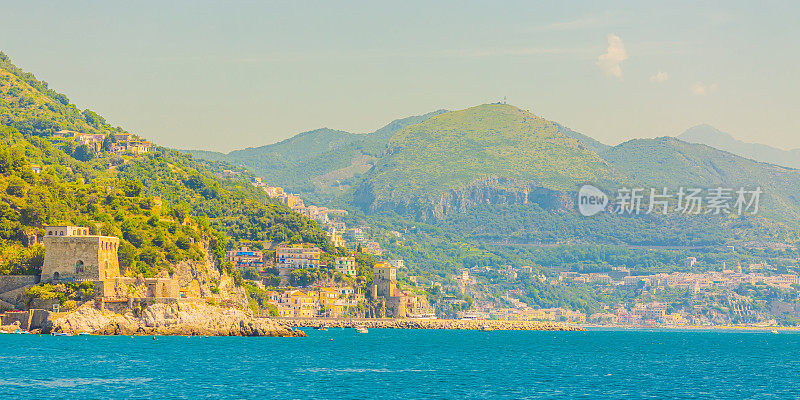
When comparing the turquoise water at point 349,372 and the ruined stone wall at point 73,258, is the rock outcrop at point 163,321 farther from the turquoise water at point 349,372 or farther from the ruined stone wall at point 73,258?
the ruined stone wall at point 73,258

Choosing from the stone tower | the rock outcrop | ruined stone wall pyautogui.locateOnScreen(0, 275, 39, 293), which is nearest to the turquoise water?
the rock outcrop

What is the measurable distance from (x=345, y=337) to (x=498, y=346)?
21456 mm

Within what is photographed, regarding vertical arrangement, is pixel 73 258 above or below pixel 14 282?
Answer: above

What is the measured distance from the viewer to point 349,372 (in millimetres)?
96438

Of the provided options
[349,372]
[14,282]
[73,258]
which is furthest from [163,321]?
[349,372]

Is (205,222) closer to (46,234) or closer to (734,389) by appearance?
(46,234)

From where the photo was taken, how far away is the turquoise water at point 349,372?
3189 inches

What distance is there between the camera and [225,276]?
161500 millimetres

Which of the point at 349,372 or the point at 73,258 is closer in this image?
the point at 349,372

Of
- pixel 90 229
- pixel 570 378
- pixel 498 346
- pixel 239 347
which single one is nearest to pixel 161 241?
pixel 90 229

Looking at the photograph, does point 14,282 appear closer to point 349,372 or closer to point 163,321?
point 163,321

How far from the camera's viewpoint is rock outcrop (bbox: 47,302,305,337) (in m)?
119

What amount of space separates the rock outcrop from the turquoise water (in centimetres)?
135

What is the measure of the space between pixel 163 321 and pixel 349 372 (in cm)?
3559
